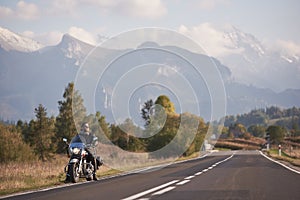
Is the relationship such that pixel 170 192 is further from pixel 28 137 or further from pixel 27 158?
pixel 28 137

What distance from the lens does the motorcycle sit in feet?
45.2

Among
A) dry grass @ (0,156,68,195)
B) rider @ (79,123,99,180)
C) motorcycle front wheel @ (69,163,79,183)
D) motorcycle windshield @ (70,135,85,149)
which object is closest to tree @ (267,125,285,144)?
dry grass @ (0,156,68,195)

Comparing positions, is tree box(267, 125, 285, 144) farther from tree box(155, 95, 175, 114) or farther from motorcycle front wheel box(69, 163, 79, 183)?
motorcycle front wheel box(69, 163, 79, 183)

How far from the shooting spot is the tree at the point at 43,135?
45.0m

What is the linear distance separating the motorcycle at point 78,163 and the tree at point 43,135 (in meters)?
31.4

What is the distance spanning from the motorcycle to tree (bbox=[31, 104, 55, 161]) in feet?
103

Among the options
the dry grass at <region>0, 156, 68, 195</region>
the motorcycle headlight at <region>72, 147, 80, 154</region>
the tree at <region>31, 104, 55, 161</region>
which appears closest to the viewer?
the dry grass at <region>0, 156, 68, 195</region>


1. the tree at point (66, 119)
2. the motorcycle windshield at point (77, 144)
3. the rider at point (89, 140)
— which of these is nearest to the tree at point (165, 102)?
the tree at point (66, 119)

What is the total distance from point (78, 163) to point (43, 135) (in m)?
32.5

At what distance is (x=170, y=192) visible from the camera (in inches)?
402

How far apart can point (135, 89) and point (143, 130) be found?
3.89 m

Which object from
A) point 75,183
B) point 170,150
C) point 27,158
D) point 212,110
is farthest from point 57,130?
point 75,183

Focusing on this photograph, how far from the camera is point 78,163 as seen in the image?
14039 millimetres

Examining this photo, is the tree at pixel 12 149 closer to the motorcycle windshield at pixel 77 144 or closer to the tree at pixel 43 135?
the tree at pixel 43 135
